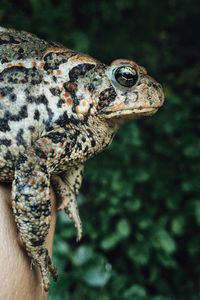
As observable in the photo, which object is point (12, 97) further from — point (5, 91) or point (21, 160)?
point (21, 160)

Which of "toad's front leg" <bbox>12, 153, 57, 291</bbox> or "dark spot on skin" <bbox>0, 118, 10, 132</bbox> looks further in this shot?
"dark spot on skin" <bbox>0, 118, 10, 132</bbox>

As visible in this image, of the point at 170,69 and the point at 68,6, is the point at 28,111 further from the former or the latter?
the point at 170,69

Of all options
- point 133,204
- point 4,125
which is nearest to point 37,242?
point 4,125

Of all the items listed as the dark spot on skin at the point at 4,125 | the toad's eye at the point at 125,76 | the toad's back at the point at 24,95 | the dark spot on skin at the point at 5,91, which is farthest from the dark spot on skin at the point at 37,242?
the toad's eye at the point at 125,76

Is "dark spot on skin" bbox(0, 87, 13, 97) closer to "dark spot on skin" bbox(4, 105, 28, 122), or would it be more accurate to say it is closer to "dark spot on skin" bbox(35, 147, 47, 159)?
"dark spot on skin" bbox(4, 105, 28, 122)

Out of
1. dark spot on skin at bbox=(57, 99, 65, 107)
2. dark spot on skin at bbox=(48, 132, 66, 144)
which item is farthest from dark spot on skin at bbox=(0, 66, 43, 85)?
dark spot on skin at bbox=(48, 132, 66, 144)

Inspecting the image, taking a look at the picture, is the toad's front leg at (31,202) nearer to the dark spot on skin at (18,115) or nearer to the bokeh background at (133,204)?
the dark spot on skin at (18,115)

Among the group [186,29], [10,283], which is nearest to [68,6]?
[186,29]
